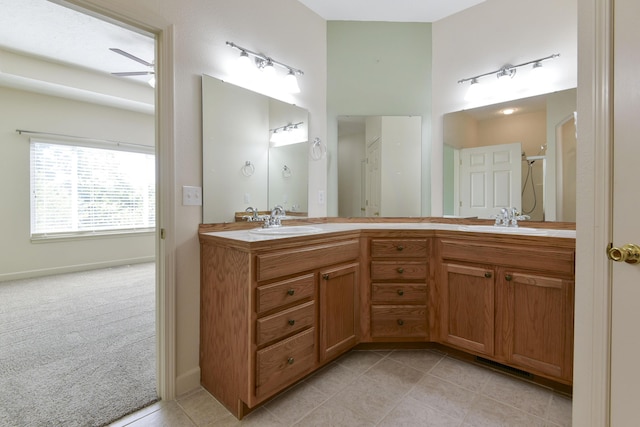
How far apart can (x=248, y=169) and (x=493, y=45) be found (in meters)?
2.19

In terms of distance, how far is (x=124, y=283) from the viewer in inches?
147

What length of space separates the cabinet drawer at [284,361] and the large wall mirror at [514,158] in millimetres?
1703

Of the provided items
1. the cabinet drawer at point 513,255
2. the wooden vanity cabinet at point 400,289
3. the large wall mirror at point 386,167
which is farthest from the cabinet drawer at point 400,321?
the large wall mirror at point 386,167

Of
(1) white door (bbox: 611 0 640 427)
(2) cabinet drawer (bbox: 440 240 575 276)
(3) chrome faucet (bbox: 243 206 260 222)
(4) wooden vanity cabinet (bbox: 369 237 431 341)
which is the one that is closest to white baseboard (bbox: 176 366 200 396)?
(3) chrome faucet (bbox: 243 206 260 222)

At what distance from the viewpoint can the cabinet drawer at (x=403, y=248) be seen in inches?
78.4

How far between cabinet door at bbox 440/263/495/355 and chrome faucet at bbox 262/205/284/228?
1.20m

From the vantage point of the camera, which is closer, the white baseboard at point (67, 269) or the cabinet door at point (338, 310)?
the cabinet door at point (338, 310)

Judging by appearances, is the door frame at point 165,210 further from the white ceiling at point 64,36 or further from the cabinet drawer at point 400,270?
the white ceiling at point 64,36

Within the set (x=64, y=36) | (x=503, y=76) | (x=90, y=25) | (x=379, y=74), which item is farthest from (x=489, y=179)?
(x=64, y=36)

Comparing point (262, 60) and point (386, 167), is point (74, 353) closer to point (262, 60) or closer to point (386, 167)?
point (262, 60)

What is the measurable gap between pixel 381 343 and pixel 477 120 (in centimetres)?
195

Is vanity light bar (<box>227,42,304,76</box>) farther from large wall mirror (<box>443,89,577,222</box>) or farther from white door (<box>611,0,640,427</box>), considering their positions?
white door (<box>611,0,640,427</box>)

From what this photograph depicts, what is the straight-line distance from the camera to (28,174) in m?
3.84

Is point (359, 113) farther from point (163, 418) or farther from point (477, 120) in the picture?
point (163, 418)
